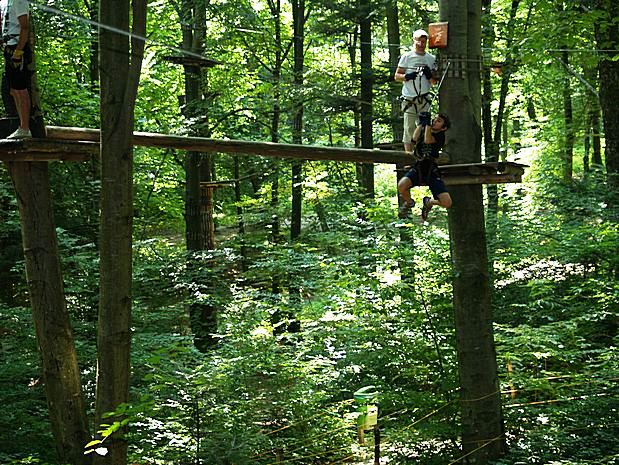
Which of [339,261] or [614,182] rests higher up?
[614,182]

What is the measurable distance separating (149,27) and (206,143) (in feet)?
38.0

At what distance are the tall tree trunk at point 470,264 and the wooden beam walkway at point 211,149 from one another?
10.5 inches

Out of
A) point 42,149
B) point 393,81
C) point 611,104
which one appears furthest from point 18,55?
point 393,81

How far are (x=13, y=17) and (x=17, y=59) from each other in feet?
1.06

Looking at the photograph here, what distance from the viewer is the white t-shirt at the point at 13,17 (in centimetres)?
514

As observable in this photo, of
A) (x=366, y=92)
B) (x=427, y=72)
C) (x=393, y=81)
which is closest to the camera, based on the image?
(x=427, y=72)

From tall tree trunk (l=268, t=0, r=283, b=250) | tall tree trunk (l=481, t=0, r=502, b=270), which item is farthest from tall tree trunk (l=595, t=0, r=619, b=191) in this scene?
tall tree trunk (l=268, t=0, r=283, b=250)

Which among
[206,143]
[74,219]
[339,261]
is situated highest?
[206,143]

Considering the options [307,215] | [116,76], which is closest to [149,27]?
[307,215]

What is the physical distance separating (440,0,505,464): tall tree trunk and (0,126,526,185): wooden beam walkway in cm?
27

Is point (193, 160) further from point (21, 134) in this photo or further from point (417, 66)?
→ point (21, 134)

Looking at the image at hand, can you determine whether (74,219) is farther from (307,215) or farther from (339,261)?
(307,215)

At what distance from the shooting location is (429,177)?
228 inches

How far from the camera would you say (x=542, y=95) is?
67.6 feet
